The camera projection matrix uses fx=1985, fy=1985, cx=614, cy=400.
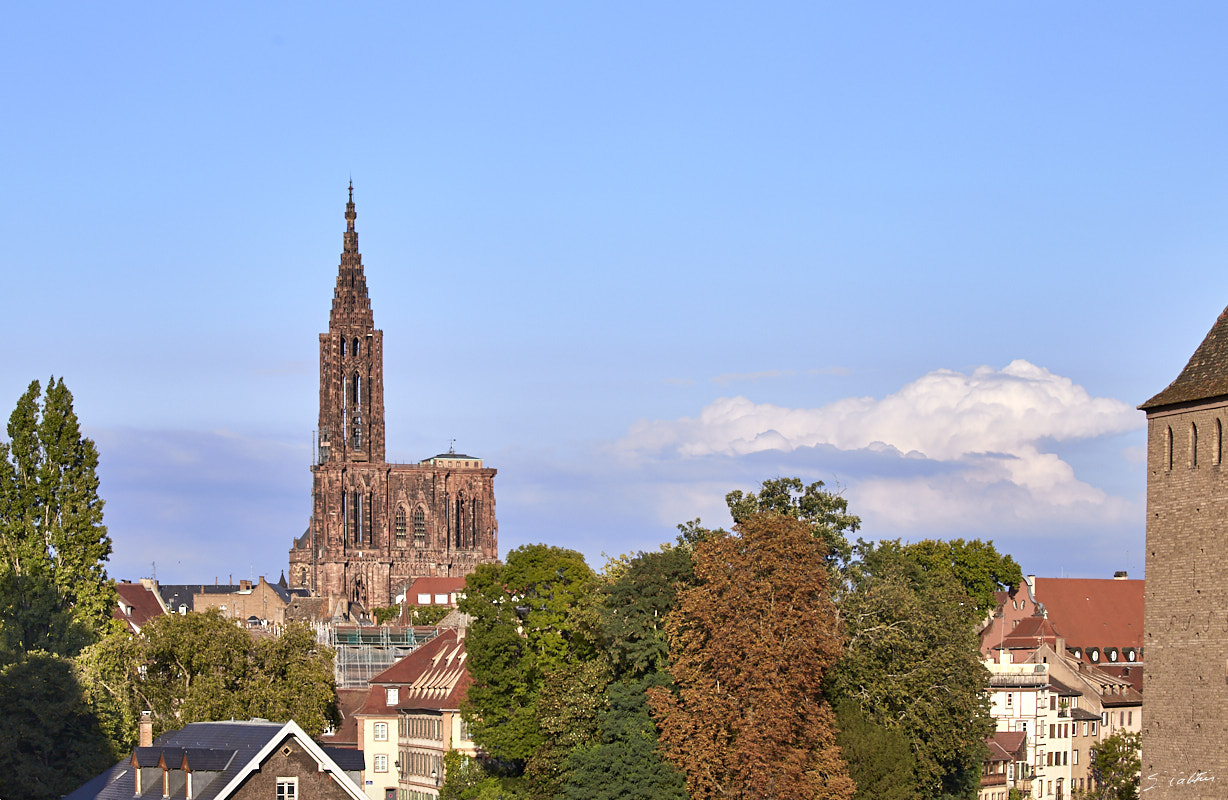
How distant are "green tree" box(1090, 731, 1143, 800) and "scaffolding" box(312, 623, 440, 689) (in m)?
47.2

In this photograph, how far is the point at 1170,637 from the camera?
2309 inches

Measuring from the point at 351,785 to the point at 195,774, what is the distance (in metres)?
4.84

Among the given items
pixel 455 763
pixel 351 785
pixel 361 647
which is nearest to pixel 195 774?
pixel 351 785

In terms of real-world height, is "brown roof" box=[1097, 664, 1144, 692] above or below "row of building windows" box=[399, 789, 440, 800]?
above

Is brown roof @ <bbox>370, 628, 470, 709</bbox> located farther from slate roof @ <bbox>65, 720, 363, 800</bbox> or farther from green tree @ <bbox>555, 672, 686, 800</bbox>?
slate roof @ <bbox>65, 720, 363, 800</bbox>

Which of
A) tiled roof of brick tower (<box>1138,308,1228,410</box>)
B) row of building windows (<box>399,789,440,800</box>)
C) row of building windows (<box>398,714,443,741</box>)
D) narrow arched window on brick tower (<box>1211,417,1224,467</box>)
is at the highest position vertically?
tiled roof of brick tower (<box>1138,308,1228,410</box>)

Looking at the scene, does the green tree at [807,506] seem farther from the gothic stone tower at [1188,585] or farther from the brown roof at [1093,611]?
the brown roof at [1093,611]

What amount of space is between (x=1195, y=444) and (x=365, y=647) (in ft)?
304

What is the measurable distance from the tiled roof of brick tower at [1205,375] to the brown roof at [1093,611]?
257 feet

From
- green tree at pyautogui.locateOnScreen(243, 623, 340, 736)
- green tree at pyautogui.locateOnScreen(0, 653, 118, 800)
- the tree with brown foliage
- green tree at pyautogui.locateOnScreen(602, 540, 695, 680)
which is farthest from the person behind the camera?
green tree at pyautogui.locateOnScreen(243, 623, 340, 736)

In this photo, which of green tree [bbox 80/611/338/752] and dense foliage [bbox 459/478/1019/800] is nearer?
dense foliage [bbox 459/478/1019/800]

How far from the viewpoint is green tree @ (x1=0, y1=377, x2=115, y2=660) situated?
Answer: 275ft

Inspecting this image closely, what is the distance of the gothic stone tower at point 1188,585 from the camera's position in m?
56.9

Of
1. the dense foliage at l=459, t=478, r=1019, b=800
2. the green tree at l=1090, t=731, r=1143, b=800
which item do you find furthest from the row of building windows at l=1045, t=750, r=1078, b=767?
the dense foliage at l=459, t=478, r=1019, b=800
